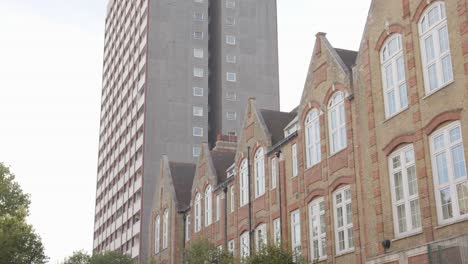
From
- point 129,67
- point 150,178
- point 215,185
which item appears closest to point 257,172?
point 215,185

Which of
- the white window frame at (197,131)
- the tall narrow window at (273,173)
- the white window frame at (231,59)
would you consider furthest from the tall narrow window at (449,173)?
the white window frame at (231,59)

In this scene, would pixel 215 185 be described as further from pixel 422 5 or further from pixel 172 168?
pixel 422 5

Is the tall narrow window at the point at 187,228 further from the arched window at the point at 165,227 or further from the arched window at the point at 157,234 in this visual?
the arched window at the point at 157,234

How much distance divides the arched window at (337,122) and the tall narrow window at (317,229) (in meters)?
2.56

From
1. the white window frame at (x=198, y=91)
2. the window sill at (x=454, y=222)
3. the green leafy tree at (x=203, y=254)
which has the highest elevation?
the white window frame at (x=198, y=91)

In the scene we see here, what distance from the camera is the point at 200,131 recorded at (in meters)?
84.8

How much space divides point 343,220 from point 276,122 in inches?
401

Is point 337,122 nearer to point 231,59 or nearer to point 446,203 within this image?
point 446,203

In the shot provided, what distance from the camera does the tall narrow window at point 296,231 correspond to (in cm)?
3111

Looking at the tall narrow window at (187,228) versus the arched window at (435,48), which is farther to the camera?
the tall narrow window at (187,228)

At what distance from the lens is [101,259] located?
6103cm

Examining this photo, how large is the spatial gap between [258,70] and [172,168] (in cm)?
4083

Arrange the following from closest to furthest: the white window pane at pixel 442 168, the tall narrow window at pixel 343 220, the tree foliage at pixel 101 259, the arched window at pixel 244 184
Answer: the white window pane at pixel 442 168, the tall narrow window at pixel 343 220, the arched window at pixel 244 184, the tree foliage at pixel 101 259

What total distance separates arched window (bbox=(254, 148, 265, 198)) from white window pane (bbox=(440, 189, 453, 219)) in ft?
47.5
